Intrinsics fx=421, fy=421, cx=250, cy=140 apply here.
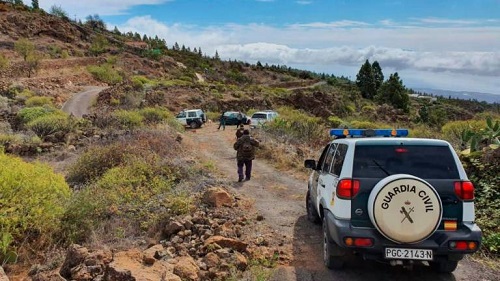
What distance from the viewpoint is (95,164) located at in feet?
37.0

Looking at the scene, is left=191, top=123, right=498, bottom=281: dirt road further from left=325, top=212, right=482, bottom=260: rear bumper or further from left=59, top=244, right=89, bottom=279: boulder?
left=59, top=244, right=89, bottom=279: boulder

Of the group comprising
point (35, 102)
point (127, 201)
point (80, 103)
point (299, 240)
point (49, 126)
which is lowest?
point (299, 240)

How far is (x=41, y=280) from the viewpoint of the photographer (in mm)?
4520

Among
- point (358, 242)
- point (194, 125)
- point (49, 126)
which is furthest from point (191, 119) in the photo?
point (358, 242)

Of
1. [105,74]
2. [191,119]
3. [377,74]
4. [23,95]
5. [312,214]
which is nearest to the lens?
[312,214]

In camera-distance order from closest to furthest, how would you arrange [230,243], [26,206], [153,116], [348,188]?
[348,188]
[230,243]
[26,206]
[153,116]

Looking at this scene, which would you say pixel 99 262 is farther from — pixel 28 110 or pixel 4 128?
pixel 28 110

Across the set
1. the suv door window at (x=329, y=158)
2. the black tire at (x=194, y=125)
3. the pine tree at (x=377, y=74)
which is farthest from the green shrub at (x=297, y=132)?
the pine tree at (x=377, y=74)

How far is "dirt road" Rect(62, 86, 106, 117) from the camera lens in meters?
31.6

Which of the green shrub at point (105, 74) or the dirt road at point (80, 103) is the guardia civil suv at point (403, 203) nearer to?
the dirt road at point (80, 103)

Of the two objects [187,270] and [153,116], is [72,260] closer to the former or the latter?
[187,270]

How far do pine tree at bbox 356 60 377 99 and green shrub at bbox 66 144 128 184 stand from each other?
2538 inches

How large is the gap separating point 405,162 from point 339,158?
2.97 feet

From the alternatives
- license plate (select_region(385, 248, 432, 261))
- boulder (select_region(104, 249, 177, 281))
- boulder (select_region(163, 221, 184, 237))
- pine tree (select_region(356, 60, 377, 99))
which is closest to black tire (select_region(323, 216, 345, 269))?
license plate (select_region(385, 248, 432, 261))
